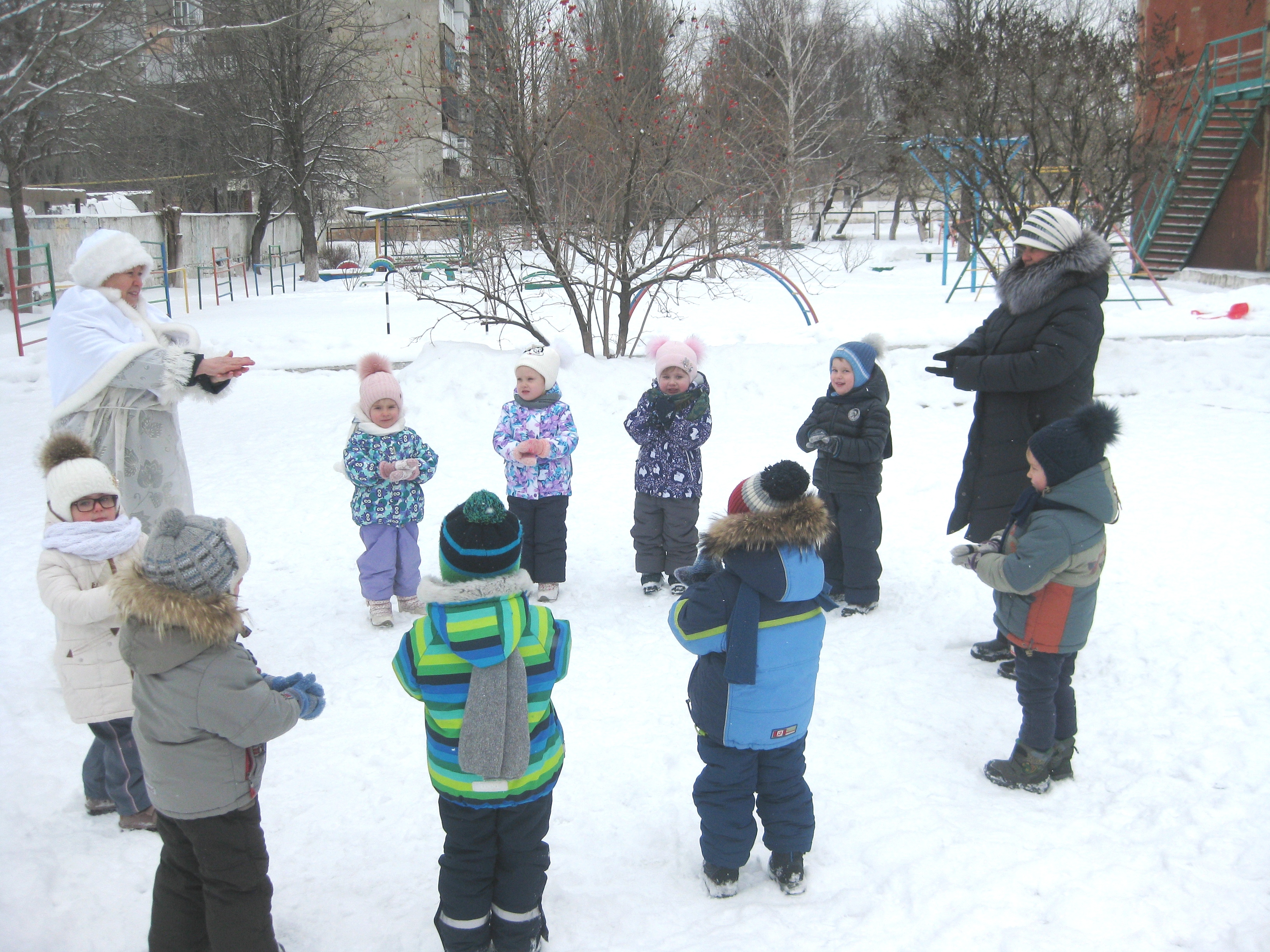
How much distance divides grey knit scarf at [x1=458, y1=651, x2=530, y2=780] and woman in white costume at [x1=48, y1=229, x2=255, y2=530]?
2254 mm

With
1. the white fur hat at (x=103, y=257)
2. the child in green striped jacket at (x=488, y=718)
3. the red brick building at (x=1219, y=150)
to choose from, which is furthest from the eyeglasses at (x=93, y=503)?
the red brick building at (x=1219, y=150)

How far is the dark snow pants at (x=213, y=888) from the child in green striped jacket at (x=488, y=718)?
1.48ft

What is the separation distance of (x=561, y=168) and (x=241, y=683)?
8479 mm

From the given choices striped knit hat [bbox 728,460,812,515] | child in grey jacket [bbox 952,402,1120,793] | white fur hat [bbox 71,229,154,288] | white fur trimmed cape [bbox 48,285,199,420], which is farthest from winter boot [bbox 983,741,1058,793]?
white fur hat [bbox 71,229,154,288]

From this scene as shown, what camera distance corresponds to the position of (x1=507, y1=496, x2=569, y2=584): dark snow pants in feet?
16.8

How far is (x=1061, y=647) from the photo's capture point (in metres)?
3.15

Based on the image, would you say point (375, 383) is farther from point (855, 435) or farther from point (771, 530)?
point (771, 530)

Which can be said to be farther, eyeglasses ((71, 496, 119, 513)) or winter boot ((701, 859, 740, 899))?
eyeglasses ((71, 496, 119, 513))

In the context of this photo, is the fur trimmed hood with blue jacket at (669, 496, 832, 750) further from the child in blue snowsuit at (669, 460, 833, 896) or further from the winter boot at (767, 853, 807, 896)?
the winter boot at (767, 853, 807, 896)

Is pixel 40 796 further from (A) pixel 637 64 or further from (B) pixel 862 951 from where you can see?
(A) pixel 637 64

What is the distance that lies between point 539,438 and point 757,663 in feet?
8.67

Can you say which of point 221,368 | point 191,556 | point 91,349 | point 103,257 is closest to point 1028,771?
point 191,556

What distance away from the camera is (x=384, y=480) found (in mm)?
4738

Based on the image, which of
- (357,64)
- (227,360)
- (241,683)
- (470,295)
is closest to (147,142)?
(357,64)
